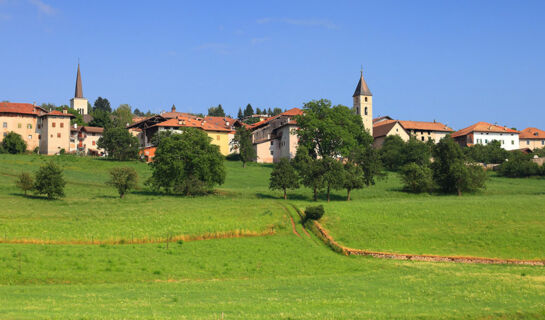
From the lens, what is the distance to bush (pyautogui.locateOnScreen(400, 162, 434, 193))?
270 ft

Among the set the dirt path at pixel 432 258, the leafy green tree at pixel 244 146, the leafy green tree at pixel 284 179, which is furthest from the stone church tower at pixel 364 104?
the dirt path at pixel 432 258

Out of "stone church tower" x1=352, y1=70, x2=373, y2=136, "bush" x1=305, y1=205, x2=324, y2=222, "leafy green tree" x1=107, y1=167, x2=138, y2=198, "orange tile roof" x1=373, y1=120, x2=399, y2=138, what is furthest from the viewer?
"stone church tower" x1=352, y1=70, x2=373, y2=136

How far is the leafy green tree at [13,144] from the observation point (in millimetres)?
119625

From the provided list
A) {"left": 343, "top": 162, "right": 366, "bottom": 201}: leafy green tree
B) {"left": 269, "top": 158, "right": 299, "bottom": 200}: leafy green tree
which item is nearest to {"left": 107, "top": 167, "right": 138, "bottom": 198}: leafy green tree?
{"left": 269, "top": 158, "right": 299, "bottom": 200}: leafy green tree

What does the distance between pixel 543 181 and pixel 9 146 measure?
362 ft

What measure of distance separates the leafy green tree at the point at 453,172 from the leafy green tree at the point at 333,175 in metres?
18.4

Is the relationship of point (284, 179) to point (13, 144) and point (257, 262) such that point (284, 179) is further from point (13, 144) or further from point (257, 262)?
point (13, 144)

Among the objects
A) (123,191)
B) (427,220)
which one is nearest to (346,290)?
(427,220)

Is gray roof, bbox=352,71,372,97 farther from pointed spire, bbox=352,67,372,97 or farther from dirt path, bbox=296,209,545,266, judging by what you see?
dirt path, bbox=296,209,545,266

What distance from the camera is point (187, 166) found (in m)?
78.9

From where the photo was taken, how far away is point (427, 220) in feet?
182

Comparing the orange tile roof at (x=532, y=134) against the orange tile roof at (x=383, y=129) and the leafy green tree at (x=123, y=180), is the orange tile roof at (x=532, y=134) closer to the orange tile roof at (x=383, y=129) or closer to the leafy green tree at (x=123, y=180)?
the orange tile roof at (x=383, y=129)

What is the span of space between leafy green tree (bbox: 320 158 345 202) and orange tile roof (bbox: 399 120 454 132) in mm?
86486

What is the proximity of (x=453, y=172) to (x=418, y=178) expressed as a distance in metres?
5.16
